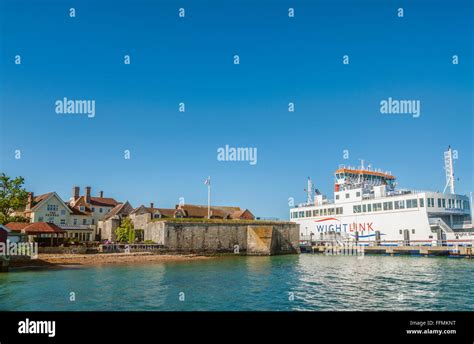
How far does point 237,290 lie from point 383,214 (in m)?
43.3

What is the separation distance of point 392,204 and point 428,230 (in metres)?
6.38

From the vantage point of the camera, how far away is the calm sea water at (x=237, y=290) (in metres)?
19.2

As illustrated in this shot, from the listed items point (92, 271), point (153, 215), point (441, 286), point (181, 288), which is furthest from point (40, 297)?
point (153, 215)

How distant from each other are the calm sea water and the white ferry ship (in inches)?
906

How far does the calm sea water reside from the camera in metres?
19.2

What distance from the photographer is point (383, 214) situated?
60.4m

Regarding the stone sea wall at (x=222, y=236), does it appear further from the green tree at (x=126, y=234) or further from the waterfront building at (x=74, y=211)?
the waterfront building at (x=74, y=211)

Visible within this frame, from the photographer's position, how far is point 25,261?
1422 inches

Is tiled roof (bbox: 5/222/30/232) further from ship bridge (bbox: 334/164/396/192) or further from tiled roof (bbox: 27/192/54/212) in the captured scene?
ship bridge (bbox: 334/164/396/192)

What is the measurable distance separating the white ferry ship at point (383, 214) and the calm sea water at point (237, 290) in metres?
23.0

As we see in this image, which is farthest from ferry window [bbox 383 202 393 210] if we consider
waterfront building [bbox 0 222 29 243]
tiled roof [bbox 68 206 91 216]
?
waterfront building [bbox 0 222 29 243]

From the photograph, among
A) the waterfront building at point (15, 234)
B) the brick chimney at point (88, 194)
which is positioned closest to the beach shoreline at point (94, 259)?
the waterfront building at point (15, 234)

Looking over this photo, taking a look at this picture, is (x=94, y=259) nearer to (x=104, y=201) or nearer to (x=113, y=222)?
(x=113, y=222)
